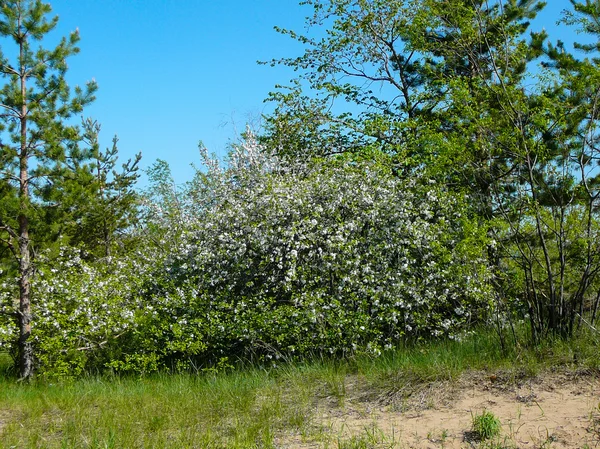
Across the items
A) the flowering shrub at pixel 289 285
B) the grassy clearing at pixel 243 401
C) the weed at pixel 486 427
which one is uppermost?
the flowering shrub at pixel 289 285

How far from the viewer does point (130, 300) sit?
31.8 feet

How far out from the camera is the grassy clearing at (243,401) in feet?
16.1

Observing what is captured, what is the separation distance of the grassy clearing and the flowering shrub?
688mm

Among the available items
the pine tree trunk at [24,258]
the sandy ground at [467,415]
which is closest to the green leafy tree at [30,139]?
the pine tree trunk at [24,258]

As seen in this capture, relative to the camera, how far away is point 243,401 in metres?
5.73

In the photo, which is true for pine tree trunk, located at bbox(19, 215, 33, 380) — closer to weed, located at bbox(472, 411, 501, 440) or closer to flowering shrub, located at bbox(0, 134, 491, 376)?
flowering shrub, located at bbox(0, 134, 491, 376)

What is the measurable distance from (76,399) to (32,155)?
163 inches

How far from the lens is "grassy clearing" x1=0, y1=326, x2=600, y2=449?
4906mm

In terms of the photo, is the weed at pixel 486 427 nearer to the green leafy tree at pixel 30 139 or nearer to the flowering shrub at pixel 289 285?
the flowering shrub at pixel 289 285

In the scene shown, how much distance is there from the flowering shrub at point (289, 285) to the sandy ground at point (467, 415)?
1.83m

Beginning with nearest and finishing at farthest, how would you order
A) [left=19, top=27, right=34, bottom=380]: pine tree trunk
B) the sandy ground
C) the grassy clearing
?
1. the sandy ground
2. the grassy clearing
3. [left=19, top=27, right=34, bottom=380]: pine tree trunk

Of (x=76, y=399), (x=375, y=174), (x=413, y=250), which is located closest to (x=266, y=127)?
(x=375, y=174)

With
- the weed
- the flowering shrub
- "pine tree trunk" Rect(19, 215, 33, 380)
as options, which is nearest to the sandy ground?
the weed

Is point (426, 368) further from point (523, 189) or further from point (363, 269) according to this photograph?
point (523, 189)
